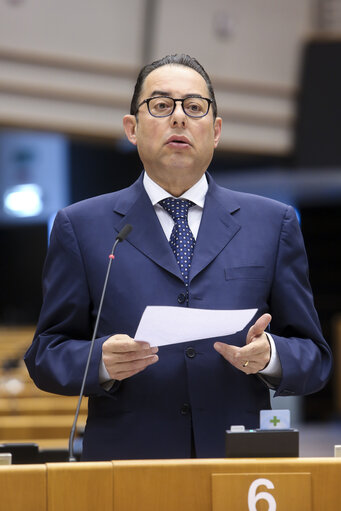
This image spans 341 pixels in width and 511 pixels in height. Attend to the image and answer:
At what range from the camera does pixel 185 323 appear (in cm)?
196

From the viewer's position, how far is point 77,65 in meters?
9.62

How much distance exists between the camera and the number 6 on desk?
5.80ft

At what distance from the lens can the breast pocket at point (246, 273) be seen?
2355 millimetres

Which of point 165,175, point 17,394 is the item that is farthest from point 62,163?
point 165,175

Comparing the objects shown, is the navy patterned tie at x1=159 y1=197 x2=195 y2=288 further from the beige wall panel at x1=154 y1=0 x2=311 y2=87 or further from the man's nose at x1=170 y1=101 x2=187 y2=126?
the beige wall panel at x1=154 y1=0 x2=311 y2=87

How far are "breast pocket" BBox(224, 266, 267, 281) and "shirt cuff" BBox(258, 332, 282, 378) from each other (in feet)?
0.71

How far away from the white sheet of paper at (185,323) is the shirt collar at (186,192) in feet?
1.84

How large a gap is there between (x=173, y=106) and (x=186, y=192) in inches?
9.7

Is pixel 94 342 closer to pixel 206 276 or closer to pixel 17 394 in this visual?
pixel 206 276

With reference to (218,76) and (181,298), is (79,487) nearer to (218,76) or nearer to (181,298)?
(181,298)

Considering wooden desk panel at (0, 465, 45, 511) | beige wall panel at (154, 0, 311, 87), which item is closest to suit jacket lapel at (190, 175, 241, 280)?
wooden desk panel at (0, 465, 45, 511)

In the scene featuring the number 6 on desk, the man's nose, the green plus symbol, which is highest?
the man's nose

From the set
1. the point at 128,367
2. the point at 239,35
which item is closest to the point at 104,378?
the point at 128,367

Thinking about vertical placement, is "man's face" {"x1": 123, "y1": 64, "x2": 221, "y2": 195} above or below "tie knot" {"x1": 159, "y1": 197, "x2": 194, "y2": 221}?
above
